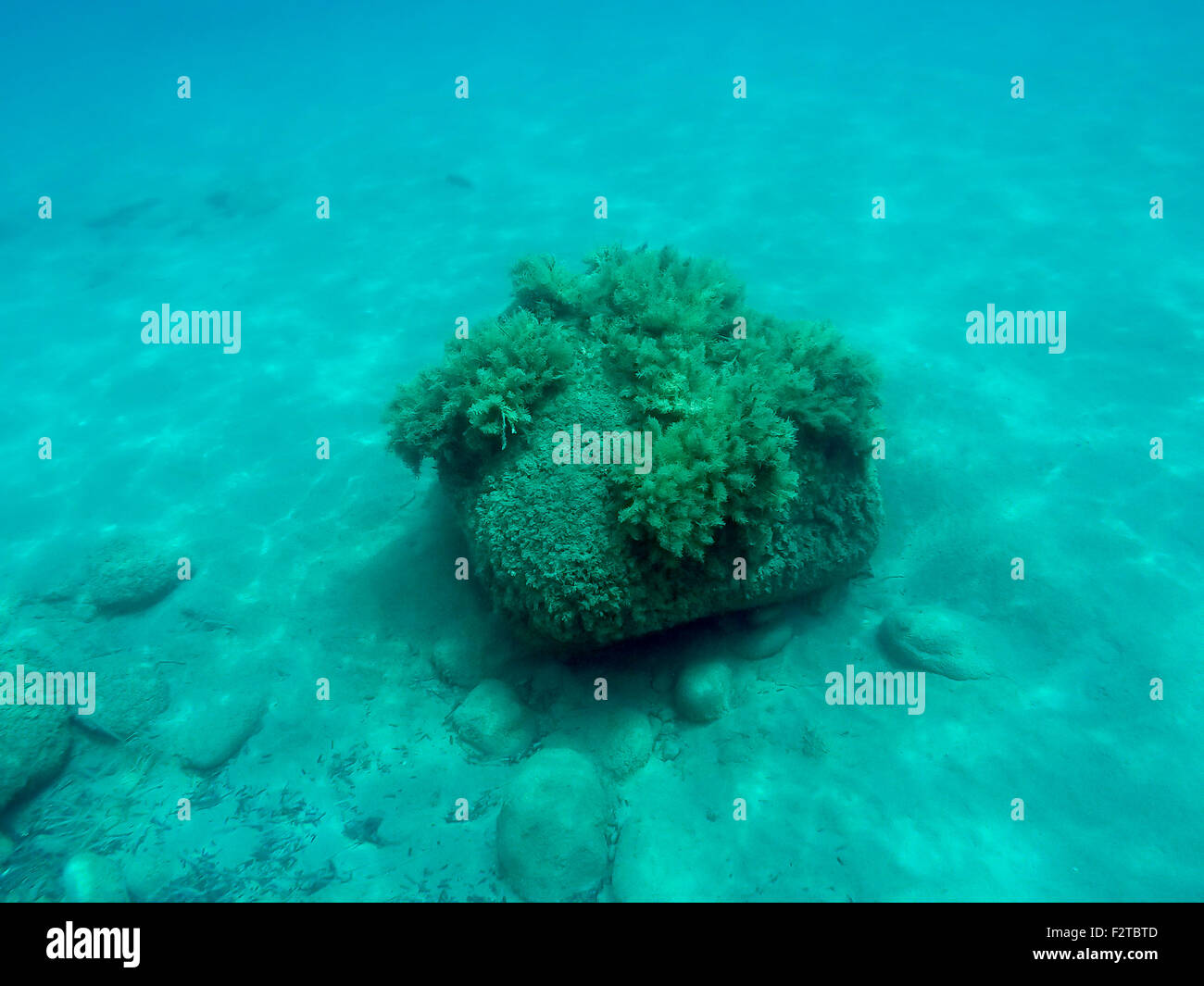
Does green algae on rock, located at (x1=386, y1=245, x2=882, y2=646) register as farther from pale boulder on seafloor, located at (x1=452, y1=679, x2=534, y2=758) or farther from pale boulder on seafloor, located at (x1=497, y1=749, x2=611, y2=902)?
pale boulder on seafloor, located at (x1=497, y1=749, x2=611, y2=902)

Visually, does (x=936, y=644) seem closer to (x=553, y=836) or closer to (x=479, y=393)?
(x=553, y=836)

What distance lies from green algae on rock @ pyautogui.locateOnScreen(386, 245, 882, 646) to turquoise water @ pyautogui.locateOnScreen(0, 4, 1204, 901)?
1.28 meters

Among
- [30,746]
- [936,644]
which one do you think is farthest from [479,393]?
[30,746]

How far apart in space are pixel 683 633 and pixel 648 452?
8.53 ft

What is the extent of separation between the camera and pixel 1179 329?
509 inches

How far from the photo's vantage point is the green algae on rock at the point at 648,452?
666 cm

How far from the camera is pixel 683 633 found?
26.5 ft

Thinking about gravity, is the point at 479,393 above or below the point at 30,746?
above

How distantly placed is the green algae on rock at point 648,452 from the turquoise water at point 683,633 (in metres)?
1.28

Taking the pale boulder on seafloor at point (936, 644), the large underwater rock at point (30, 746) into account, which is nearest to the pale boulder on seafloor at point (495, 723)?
the pale boulder on seafloor at point (936, 644)

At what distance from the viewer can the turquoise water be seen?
6922 millimetres

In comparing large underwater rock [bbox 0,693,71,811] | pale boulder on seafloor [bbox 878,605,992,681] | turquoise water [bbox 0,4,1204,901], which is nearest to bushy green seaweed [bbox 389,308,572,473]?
turquoise water [bbox 0,4,1204,901]

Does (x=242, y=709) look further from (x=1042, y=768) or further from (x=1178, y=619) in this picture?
(x=1178, y=619)
